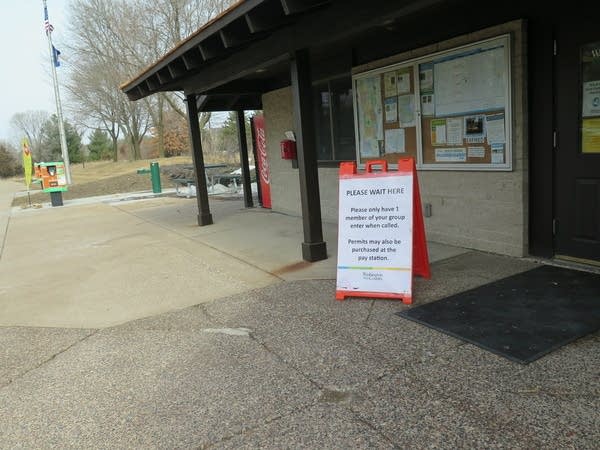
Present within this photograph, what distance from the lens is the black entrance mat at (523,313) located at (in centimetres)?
344

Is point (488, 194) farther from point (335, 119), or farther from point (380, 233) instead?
point (335, 119)

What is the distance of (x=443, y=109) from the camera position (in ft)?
19.5

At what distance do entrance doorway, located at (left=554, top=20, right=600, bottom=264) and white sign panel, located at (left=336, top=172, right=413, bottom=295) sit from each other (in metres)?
1.72

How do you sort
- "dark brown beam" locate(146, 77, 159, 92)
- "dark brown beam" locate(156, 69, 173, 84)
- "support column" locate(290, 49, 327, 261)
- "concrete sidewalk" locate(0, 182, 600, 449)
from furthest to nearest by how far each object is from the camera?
"dark brown beam" locate(146, 77, 159, 92) → "dark brown beam" locate(156, 69, 173, 84) → "support column" locate(290, 49, 327, 261) → "concrete sidewalk" locate(0, 182, 600, 449)

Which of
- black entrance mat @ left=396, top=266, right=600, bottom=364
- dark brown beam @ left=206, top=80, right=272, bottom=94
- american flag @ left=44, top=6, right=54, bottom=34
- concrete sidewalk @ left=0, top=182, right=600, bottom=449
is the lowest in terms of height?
concrete sidewalk @ left=0, top=182, right=600, bottom=449

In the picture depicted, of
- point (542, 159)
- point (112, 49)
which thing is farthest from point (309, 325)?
point (112, 49)

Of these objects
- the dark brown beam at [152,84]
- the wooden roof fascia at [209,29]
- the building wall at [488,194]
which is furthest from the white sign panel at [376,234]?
the dark brown beam at [152,84]

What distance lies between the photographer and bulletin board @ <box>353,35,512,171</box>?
5.33 metres

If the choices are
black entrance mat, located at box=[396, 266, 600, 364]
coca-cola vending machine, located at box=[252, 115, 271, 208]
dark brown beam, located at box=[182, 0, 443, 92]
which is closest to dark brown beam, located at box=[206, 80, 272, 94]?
coca-cola vending machine, located at box=[252, 115, 271, 208]

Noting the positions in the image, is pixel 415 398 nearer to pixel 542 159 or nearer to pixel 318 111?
pixel 542 159

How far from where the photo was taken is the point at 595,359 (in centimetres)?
315

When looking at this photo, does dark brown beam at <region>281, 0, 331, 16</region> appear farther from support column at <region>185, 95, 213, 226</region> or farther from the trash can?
the trash can

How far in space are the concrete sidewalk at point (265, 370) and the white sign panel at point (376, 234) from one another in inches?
9.9

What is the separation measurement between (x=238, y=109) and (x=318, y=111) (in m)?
3.17
